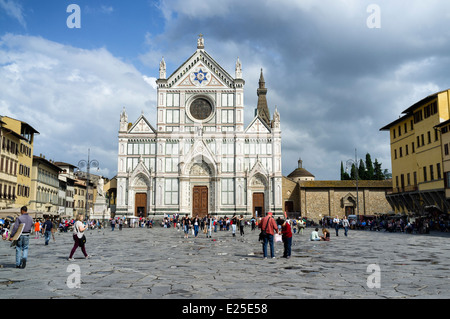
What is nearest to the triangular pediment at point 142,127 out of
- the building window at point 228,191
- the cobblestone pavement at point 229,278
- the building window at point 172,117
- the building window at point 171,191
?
the building window at point 172,117

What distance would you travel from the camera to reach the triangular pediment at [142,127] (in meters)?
49.7

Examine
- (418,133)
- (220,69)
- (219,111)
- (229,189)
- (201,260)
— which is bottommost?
(201,260)

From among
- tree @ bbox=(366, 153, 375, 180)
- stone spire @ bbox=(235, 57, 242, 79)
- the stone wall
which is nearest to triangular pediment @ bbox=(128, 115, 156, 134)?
stone spire @ bbox=(235, 57, 242, 79)

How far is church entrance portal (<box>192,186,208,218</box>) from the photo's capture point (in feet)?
161

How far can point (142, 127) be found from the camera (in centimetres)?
4981

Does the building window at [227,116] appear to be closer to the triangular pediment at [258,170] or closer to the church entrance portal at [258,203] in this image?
the triangular pediment at [258,170]

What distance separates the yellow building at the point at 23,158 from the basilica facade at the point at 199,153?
10.2 meters
